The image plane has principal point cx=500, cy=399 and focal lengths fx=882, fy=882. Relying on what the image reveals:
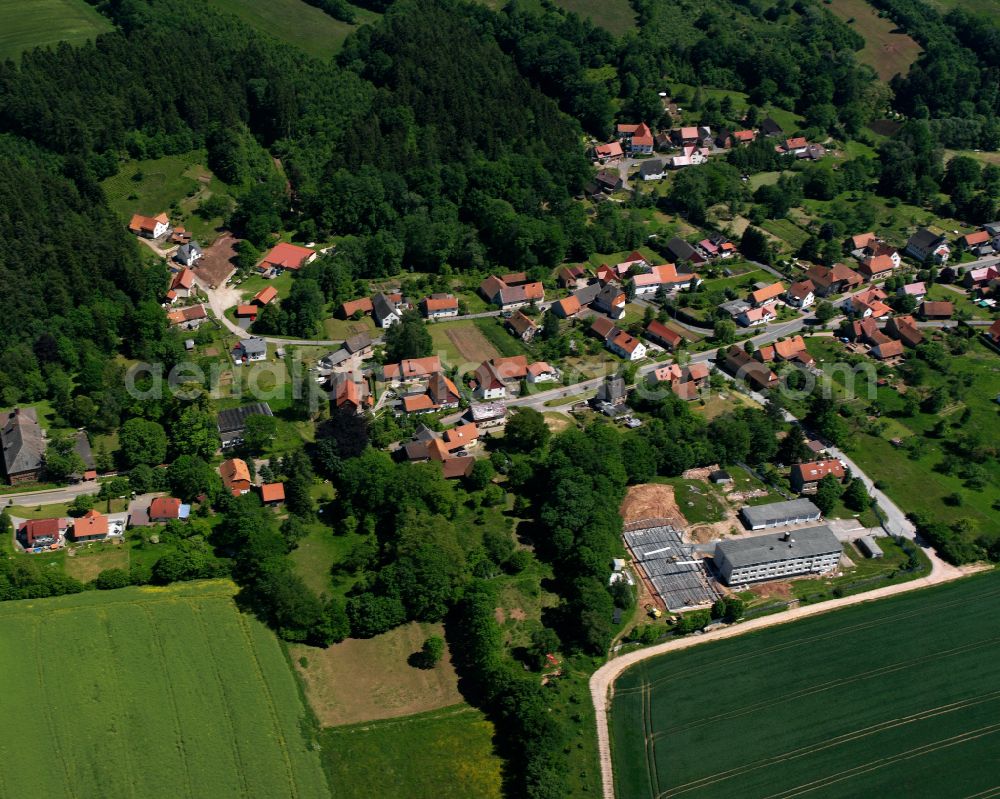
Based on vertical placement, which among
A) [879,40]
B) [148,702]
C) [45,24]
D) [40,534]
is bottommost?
[40,534]

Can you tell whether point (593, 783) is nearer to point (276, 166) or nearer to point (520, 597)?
point (520, 597)

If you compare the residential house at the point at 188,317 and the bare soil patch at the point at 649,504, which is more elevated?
the bare soil patch at the point at 649,504

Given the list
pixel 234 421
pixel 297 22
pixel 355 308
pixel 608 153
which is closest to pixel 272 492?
pixel 234 421

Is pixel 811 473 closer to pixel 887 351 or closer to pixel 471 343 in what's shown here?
pixel 887 351

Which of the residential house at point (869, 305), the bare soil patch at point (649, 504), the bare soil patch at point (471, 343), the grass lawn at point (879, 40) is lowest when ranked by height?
the bare soil patch at point (471, 343)

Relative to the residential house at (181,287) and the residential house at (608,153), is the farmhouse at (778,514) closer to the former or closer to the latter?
the residential house at (181,287)

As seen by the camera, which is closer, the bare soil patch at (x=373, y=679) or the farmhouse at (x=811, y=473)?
the bare soil patch at (x=373, y=679)

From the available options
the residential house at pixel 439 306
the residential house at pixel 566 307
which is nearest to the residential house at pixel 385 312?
the residential house at pixel 439 306
